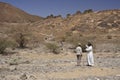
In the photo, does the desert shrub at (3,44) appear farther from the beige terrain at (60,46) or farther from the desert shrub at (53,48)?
the desert shrub at (53,48)

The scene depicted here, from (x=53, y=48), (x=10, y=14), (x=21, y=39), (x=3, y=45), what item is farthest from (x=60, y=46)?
(x=10, y=14)

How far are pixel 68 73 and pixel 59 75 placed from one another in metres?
0.99

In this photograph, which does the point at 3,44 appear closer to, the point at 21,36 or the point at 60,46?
the point at 21,36

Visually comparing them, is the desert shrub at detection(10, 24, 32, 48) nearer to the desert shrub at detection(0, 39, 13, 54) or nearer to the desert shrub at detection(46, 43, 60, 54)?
the desert shrub at detection(0, 39, 13, 54)

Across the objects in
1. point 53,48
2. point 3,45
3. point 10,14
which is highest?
point 10,14

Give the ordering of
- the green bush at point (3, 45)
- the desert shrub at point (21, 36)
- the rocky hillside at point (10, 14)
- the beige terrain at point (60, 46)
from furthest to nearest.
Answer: the rocky hillside at point (10, 14) < the desert shrub at point (21, 36) < the green bush at point (3, 45) < the beige terrain at point (60, 46)

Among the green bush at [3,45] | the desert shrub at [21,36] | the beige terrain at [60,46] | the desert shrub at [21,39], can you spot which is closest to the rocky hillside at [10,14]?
the beige terrain at [60,46]

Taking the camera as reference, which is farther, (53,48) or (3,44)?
(53,48)

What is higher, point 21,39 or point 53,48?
point 21,39

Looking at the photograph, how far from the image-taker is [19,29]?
1914 inches

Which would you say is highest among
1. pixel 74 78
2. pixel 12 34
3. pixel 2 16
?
pixel 2 16

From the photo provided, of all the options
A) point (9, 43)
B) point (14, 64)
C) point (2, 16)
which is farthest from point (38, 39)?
point (2, 16)

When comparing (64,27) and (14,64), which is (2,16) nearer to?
(64,27)

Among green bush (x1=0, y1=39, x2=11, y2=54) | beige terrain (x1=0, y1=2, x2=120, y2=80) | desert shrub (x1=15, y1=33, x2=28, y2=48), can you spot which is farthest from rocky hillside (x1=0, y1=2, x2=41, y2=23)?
green bush (x1=0, y1=39, x2=11, y2=54)
